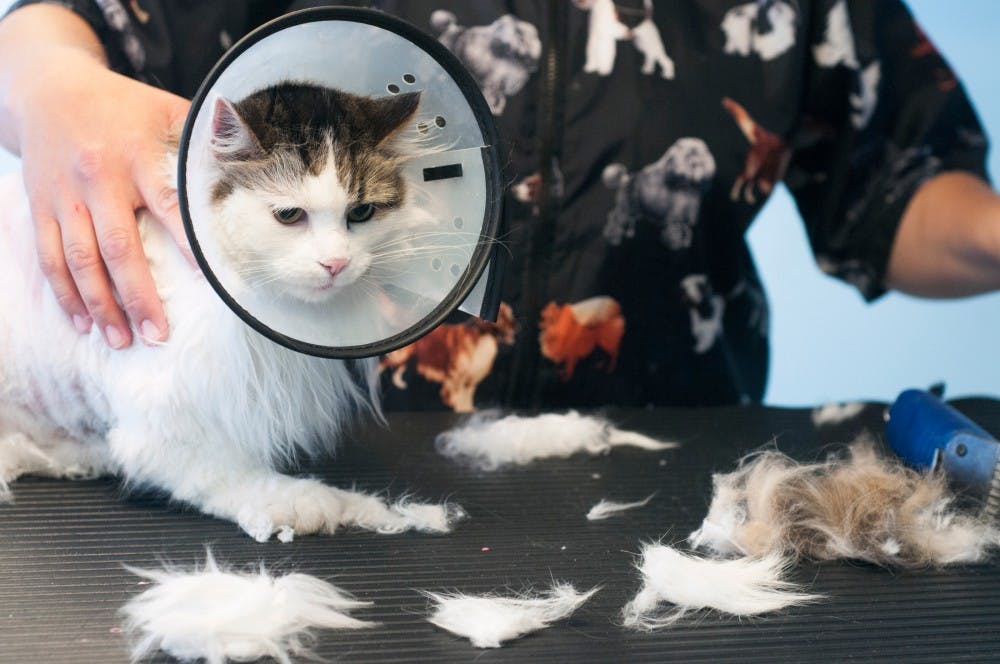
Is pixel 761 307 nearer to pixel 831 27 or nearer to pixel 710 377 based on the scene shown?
pixel 710 377

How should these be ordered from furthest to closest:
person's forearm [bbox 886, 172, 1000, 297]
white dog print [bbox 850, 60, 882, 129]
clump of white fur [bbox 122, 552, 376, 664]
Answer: white dog print [bbox 850, 60, 882, 129] < person's forearm [bbox 886, 172, 1000, 297] < clump of white fur [bbox 122, 552, 376, 664]

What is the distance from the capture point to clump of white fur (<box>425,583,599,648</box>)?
0.62 m

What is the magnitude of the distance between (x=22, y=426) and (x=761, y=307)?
3.06ft

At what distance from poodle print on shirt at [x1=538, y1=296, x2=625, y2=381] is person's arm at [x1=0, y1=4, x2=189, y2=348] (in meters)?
0.53

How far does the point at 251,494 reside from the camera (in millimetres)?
807

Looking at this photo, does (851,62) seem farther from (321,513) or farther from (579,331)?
(321,513)

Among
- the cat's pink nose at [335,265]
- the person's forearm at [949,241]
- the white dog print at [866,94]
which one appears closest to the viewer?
Answer: the cat's pink nose at [335,265]

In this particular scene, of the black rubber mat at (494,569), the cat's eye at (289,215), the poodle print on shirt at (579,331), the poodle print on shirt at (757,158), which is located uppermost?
the poodle print on shirt at (757,158)

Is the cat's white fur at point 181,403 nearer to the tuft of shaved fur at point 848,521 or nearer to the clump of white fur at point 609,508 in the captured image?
the clump of white fur at point 609,508

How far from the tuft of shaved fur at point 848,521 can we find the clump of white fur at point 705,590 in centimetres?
4

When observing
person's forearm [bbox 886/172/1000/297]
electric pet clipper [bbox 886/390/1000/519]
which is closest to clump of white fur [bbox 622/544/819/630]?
electric pet clipper [bbox 886/390/1000/519]

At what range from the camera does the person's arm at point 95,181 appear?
2.62 feet

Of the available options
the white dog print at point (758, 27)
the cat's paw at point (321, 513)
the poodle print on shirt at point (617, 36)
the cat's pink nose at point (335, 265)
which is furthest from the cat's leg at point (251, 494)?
the white dog print at point (758, 27)

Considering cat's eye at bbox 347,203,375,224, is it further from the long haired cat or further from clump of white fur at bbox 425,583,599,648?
clump of white fur at bbox 425,583,599,648
